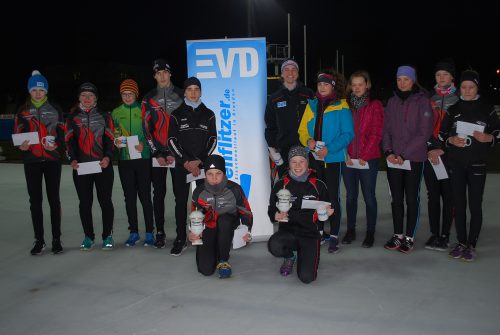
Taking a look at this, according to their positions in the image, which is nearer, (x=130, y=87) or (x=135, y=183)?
(x=130, y=87)

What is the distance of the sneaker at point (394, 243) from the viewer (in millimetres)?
4836

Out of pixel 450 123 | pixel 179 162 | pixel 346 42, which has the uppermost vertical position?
pixel 346 42

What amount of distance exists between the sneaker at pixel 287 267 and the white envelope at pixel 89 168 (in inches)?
83.4

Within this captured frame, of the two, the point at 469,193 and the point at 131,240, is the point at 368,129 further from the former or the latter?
the point at 131,240

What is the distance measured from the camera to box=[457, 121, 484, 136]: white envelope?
14.1 ft

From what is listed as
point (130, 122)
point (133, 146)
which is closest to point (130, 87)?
point (130, 122)

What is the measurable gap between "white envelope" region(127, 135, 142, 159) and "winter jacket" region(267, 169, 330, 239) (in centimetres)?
156

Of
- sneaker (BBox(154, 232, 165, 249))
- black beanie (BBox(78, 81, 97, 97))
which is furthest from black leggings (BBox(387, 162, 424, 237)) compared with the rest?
black beanie (BBox(78, 81, 97, 97))

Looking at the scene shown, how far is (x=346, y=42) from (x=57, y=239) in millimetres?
56077

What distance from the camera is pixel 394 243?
4.85 meters

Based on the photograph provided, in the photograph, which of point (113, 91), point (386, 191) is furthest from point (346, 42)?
point (386, 191)

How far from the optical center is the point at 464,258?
4.43 meters

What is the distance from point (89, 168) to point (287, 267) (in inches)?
88.3

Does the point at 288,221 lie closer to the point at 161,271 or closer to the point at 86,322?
the point at 161,271
